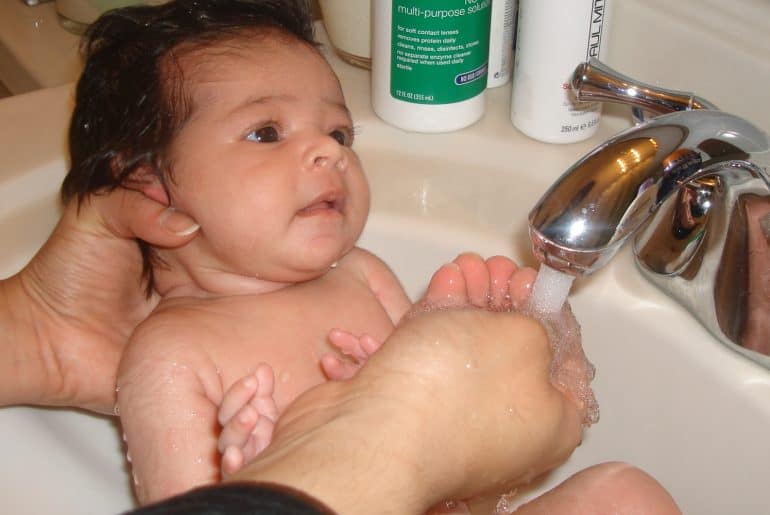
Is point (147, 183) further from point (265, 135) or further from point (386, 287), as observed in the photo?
point (386, 287)

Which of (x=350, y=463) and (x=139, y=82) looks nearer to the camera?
(x=350, y=463)

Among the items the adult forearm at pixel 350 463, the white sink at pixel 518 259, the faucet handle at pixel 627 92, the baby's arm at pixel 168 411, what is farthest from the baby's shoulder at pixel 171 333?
the faucet handle at pixel 627 92

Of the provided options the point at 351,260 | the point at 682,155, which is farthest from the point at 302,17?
the point at 682,155

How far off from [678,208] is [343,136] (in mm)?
274

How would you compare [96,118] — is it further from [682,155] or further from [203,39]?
[682,155]

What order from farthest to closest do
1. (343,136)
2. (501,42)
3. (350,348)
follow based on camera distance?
(501,42) → (343,136) → (350,348)

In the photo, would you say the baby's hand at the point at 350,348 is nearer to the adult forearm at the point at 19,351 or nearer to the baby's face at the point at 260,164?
the baby's face at the point at 260,164

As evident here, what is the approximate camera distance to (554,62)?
0.81 metres

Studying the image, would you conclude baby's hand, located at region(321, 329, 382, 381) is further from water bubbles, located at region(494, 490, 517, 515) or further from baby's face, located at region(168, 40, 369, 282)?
water bubbles, located at region(494, 490, 517, 515)

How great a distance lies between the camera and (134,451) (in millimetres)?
683

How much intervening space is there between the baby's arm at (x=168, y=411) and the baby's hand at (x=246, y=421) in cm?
9

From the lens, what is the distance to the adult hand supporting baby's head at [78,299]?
2.41ft

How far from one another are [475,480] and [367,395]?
100mm

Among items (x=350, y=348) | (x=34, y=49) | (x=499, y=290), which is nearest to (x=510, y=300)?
(x=499, y=290)
